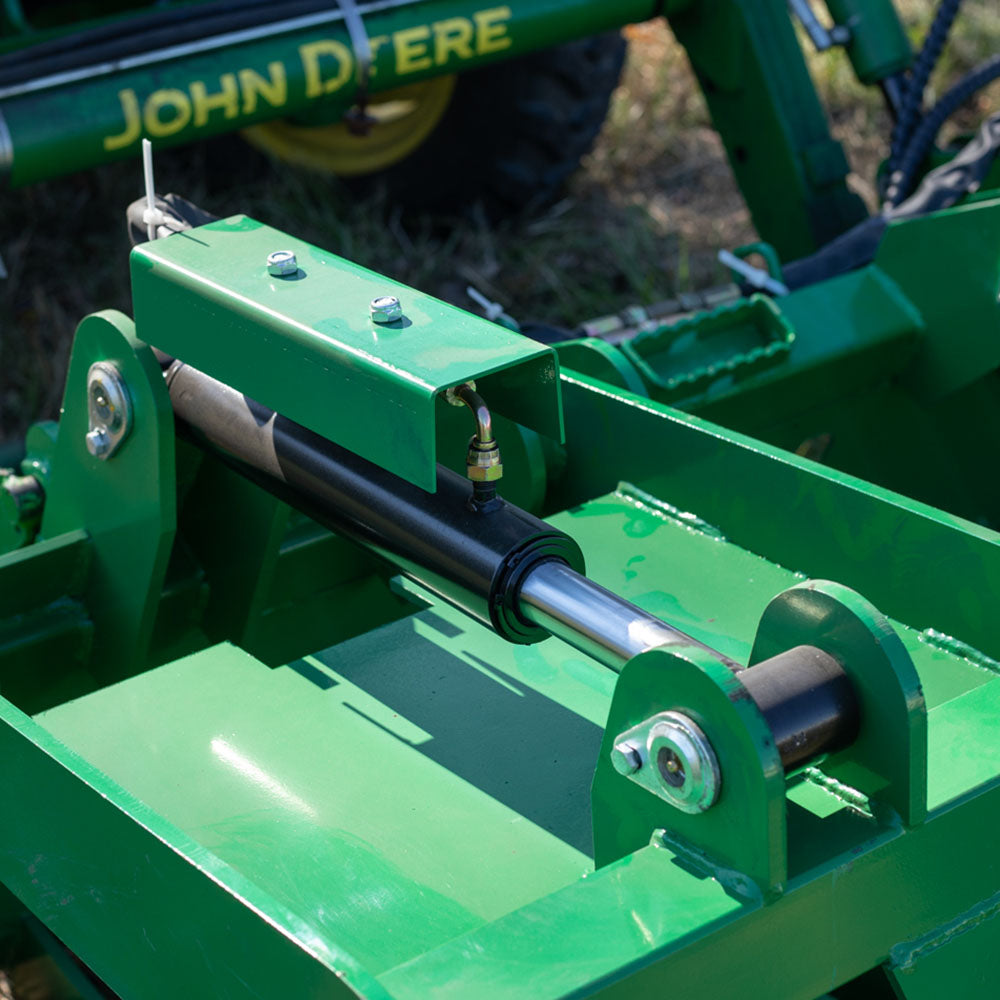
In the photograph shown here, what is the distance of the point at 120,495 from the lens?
5.95 feet

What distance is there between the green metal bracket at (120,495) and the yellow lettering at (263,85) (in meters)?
0.89

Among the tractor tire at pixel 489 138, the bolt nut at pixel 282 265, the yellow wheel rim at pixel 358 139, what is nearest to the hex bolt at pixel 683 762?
the bolt nut at pixel 282 265

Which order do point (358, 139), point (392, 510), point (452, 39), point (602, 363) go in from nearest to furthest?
1. point (392, 510)
2. point (602, 363)
3. point (452, 39)
4. point (358, 139)

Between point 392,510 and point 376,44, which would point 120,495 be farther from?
point 376,44

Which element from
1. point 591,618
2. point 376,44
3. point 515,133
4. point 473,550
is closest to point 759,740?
point 591,618

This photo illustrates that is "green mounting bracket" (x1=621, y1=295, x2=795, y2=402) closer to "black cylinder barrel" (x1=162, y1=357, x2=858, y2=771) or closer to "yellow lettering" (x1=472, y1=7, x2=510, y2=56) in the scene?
"black cylinder barrel" (x1=162, y1=357, x2=858, y2=771)

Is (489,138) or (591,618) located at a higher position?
(591,618)

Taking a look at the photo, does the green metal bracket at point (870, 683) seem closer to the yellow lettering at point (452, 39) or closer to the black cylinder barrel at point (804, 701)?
the black cylinder barrel at point (804, 701)

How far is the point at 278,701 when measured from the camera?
5.34 ft

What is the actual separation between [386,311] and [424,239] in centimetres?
245

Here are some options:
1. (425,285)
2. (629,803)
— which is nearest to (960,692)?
(629,803)

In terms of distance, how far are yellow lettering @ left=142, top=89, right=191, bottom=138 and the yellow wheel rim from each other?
1160mm

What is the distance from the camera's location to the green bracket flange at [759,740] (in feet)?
3.85

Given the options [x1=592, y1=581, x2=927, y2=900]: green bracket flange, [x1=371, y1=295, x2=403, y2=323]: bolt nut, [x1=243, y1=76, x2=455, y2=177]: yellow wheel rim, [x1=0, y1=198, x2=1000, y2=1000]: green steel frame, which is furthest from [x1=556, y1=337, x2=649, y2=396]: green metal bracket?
[x1=243, y1=76, x2=455, y2=177]: yellow wheel rim
